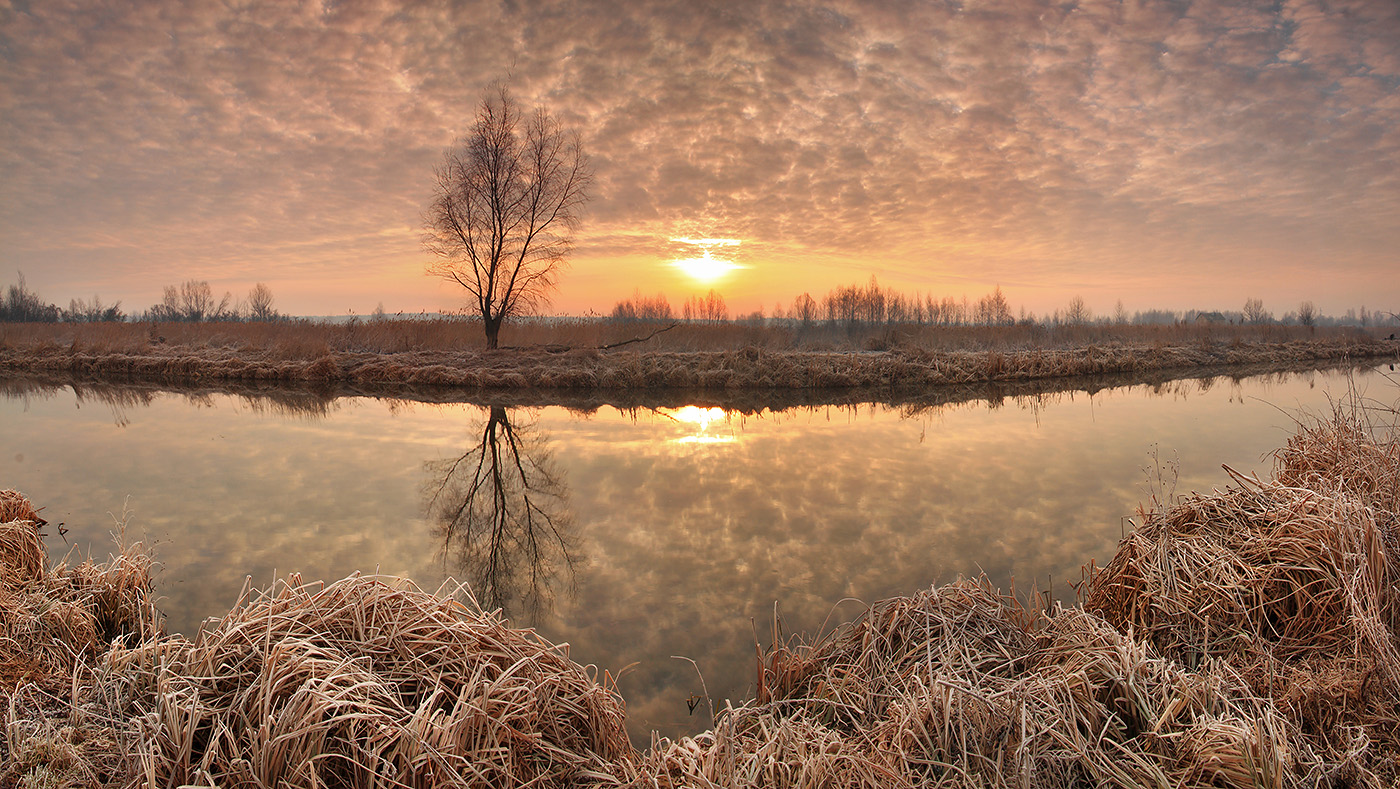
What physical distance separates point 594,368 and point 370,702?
14.0 m

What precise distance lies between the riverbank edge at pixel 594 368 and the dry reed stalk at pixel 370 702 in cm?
1260

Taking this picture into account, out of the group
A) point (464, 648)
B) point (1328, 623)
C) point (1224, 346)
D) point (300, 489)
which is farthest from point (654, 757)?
point (1224, 346)

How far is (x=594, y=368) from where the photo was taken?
52.4 feet

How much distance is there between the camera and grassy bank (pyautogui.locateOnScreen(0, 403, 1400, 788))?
2.10 metres

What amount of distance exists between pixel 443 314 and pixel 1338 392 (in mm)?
24691

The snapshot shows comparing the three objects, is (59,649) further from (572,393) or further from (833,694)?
(572,393)

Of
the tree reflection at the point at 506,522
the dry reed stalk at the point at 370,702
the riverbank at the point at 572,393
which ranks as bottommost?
the tree reflection at the point at 506,522

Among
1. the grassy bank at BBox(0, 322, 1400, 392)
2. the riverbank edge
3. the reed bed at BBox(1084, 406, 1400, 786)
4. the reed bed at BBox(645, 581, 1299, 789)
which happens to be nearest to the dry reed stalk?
the reed bed at BBox(645, 581, 1299, 789)

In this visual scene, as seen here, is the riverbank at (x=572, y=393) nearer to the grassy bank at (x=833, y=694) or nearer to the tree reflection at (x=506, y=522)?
the tree reflection at (x=506, y=522)

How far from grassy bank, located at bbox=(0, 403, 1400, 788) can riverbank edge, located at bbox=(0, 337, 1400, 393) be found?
38.8 ft

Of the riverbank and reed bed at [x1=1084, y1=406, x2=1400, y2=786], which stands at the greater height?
the riverbank

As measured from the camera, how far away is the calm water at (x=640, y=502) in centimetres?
423

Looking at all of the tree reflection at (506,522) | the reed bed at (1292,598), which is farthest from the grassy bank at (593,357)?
the reed bed at (1292,598)

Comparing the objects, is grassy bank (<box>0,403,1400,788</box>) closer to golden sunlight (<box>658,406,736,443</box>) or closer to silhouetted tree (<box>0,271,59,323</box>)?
golden sunlight (<box>658,406,736,443</box>)
